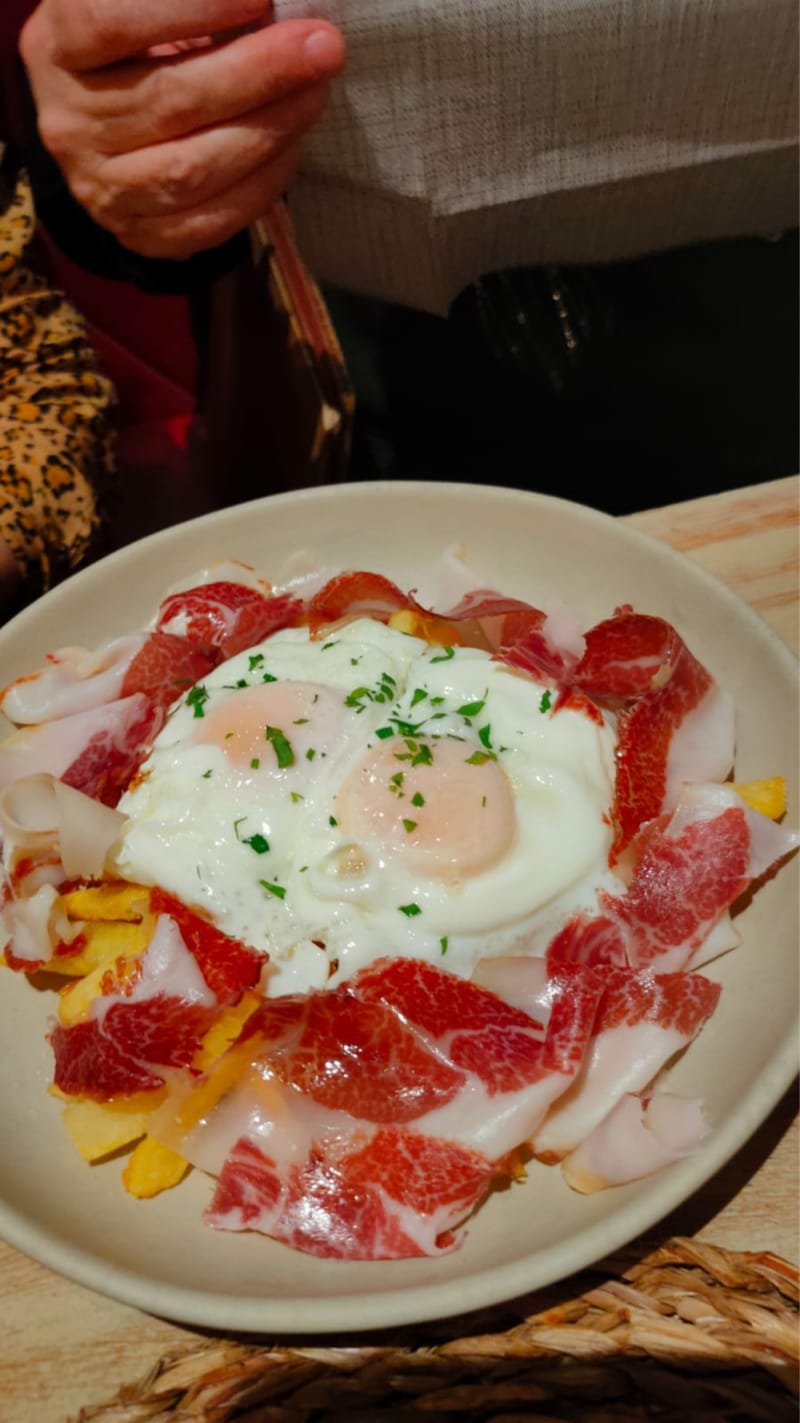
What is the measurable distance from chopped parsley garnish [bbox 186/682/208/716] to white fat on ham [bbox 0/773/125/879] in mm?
201

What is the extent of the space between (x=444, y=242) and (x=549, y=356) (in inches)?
20.5

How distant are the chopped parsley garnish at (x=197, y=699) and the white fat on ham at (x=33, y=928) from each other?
1.11 ft

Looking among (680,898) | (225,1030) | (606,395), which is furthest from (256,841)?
(606,395)

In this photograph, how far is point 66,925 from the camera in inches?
52.8

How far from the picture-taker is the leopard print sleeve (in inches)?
80.9

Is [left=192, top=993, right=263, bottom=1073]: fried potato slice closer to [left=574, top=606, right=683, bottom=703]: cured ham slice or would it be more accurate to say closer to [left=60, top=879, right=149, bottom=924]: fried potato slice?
[left=60, top=879, right=149, bottom=924]: fried potato slice

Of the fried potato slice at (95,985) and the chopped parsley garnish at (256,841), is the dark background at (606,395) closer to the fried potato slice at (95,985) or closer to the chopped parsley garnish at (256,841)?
the chopped parsley garnish at (256,841)

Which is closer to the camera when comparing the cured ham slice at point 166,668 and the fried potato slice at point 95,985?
the fried potato slice at point 95,985

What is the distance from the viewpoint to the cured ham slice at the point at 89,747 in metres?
1.52

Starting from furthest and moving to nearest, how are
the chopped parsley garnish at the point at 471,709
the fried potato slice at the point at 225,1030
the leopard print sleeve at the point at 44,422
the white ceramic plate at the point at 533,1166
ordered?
the leopard print sleeve at the point at 44,422 → the chopped parsley garnish at the point at 471,709 → the fried potato slice at the point at 225,1030 → the white ceramic plate at the point at 533,1166

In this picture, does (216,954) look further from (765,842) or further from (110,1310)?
(765,842)

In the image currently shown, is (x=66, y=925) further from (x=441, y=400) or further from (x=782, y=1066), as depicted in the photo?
(x=441, y=400)

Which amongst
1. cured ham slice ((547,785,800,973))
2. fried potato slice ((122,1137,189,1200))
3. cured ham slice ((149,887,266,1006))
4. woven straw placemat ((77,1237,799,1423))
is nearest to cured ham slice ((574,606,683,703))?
cured ham slice ((547,785,800,973))

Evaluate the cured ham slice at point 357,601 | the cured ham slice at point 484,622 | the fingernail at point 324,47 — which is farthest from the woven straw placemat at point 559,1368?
the fingernail at point 324,47
